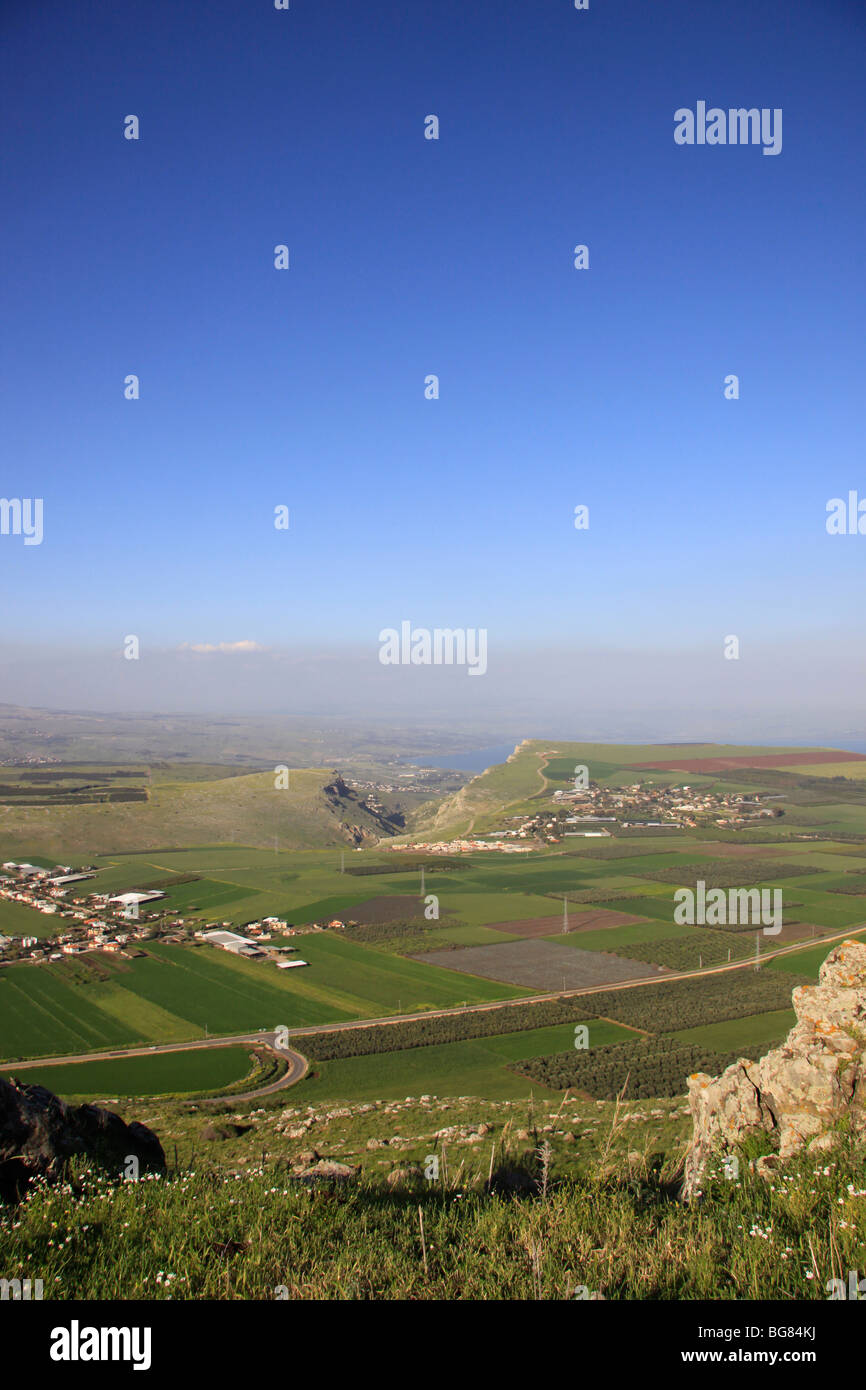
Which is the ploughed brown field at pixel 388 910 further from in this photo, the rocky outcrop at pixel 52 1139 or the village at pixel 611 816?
the rocky outcrop at pixel 52 1139

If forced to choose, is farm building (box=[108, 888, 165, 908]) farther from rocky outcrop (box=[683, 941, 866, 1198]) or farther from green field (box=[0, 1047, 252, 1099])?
rocky outcrop (box=[683, 941, 866, 1198])

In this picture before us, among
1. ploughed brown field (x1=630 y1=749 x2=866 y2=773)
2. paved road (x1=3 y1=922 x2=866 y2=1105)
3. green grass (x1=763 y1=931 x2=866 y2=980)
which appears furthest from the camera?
ploughed brown field (x1=630 y1=749 x2=866 y2=773)

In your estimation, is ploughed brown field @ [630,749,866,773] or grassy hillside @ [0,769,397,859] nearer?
grassy hillside @ [0,769,397,859]

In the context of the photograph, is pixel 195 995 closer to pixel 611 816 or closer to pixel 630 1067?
pixel 630 1067

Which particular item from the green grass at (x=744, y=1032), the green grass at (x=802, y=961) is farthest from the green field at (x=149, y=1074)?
the green grass at (x=802, y=961)

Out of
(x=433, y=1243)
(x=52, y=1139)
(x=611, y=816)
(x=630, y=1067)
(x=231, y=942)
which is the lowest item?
(x=611, y=816)

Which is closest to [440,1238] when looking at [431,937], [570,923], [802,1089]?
[802,1089]

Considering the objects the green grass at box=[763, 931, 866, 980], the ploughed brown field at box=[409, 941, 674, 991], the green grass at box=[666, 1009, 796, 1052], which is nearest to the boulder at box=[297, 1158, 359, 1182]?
the green grass at box=[666, 1009, 796, 1052]
